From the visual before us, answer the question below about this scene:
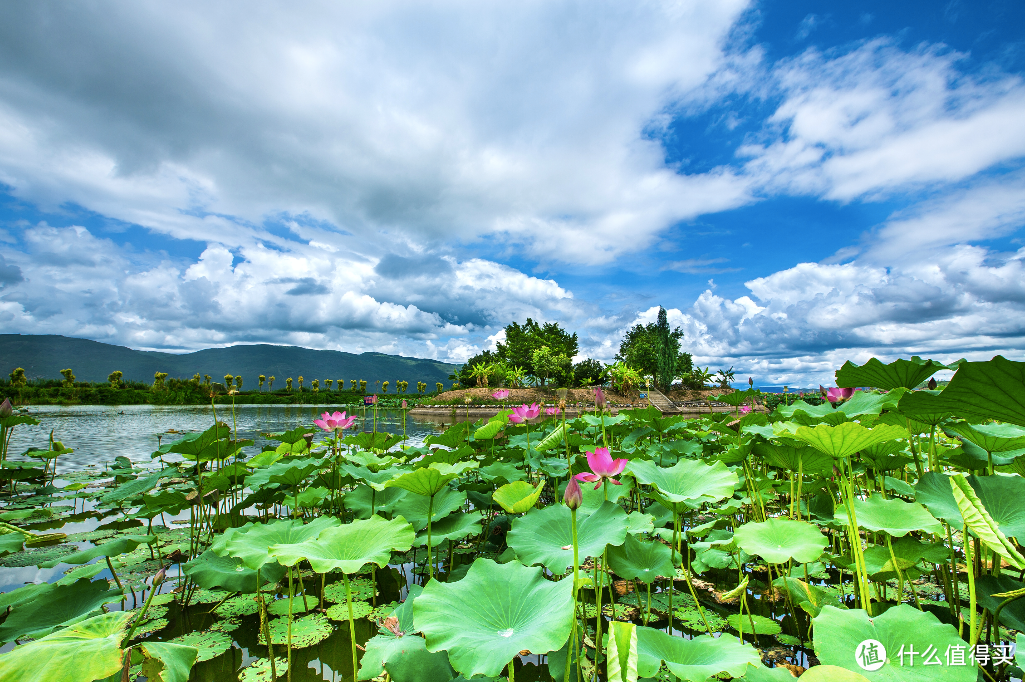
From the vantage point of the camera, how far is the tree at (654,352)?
95.9 feet

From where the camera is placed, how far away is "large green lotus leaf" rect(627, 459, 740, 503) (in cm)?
150

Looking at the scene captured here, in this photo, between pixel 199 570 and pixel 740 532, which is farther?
pixel 199 570

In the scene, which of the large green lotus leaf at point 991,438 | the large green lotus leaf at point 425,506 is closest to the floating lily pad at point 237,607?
the large green lotus leaf at point 425,506

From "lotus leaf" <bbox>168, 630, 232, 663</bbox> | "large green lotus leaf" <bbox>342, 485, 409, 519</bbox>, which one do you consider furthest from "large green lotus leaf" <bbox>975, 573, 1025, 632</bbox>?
"lotus leaf" <bbox>168, 630, 232, 663</bbox>

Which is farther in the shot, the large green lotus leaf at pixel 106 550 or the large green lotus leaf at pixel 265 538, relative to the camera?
the large green lotus leaf at pixel 106 550

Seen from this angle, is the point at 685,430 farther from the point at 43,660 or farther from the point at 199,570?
the point at 43,660

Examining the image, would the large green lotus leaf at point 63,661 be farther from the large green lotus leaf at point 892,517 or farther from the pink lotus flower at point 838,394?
the pink lotus flower at point 838,394

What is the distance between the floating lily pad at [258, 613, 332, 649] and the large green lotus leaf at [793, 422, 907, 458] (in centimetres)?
207

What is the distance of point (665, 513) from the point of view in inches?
83.4

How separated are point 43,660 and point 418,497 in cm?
130

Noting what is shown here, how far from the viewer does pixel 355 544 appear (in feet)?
4.24

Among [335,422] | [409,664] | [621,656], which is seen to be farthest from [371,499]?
[621,656]

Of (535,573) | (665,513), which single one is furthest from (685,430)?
(535,573)

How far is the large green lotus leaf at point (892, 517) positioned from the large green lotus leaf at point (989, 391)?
1.27ft
